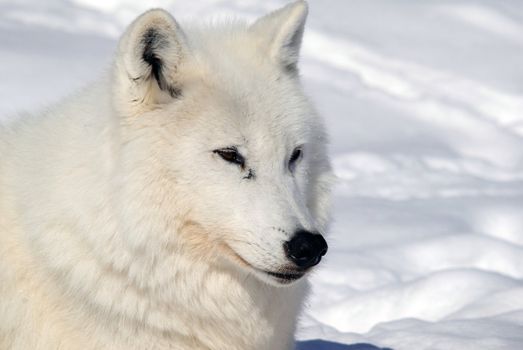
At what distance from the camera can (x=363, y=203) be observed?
30.1 feet

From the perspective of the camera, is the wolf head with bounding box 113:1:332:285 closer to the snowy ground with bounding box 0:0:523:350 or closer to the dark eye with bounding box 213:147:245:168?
the dark eye with bounding box 213:147:245:168

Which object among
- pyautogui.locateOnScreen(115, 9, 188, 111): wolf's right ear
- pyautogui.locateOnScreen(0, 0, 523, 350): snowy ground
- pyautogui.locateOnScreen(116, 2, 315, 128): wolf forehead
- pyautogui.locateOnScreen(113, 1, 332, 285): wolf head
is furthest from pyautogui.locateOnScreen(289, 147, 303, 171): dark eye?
pyautogui.locateOnScreen(0, 0, 523, 350): snowy ground

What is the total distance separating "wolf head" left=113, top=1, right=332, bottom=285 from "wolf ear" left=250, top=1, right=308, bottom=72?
29 centimetres

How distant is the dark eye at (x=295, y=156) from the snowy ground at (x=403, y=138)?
184 cm

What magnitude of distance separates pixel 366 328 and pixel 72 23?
7720mm

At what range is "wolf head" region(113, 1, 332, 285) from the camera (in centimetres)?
378

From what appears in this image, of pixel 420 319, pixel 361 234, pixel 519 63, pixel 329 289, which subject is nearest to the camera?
pixel 420 319

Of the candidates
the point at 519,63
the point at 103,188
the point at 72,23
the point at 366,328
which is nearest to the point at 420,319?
the point at 366,328

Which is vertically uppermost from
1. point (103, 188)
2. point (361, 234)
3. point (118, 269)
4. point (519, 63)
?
point (103, 188)

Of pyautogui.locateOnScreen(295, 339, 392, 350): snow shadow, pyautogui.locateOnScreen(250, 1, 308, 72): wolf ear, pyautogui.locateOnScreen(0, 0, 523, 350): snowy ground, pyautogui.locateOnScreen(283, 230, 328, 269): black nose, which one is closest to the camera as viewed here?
pyautogui.locateOnScreen(283, 230, 328, 269): black nose

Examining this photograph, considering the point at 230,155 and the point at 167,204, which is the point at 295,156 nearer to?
the point at 230,155

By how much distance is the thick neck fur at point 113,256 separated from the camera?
3.88m

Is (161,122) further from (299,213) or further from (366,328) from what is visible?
(366,328)

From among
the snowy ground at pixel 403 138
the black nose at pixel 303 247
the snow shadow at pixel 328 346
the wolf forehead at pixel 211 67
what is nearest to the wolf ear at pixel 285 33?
the wolf forehead at pixel 211 67
